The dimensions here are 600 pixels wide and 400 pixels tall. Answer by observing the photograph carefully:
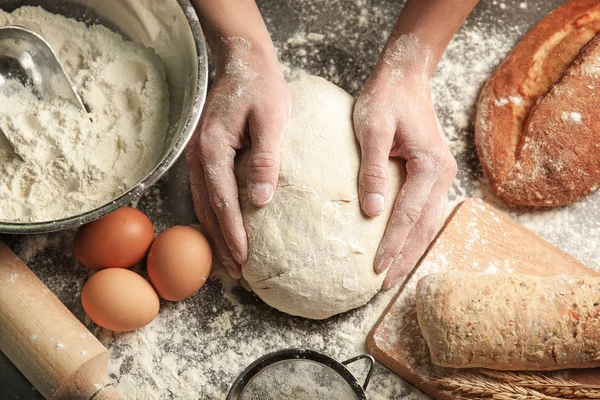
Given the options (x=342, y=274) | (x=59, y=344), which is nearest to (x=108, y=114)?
(x=59, y=344)

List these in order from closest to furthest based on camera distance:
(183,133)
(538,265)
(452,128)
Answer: (183,133)
(538,265)
(452,128)

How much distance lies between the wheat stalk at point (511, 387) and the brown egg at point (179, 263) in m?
0.63

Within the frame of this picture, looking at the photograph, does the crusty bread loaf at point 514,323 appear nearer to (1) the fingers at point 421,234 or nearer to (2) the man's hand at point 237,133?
(1) the fingers at point 421,234

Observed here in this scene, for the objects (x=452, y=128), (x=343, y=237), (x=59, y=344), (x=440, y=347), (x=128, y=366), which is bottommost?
(x=128, y=366)

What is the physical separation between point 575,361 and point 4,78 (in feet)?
4.92

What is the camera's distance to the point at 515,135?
165cm

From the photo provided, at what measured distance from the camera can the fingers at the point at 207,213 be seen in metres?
1.53

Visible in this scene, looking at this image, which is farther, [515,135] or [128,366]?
[515,135]

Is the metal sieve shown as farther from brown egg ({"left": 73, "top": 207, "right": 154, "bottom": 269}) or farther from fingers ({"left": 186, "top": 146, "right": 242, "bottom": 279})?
brown egg ({"left": 73, "top": 207, "right": 154, "bottom": 269})

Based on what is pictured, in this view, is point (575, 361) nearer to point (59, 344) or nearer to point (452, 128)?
point (452, 128)

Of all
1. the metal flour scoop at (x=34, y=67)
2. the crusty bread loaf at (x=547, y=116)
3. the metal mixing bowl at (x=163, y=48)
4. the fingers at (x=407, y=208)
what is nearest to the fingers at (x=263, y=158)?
the metal mixing bowl at (x=163, y=48)

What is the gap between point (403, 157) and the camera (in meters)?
1.50

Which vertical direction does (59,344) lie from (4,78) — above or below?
below

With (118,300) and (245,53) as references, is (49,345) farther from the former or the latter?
(245,53)
